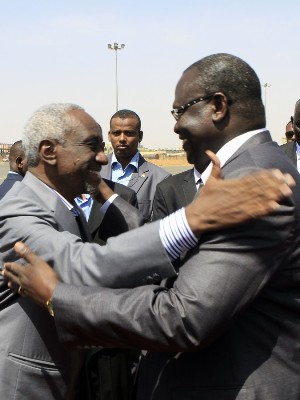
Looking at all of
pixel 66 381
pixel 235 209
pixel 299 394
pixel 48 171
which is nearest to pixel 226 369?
pixel 299 394

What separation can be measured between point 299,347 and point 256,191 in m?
0.64

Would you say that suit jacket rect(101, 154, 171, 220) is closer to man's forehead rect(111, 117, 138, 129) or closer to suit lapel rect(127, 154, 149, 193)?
suit lapel rect(127, 154, 149, 193)

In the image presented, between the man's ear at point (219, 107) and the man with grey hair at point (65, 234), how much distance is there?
13.4 inches

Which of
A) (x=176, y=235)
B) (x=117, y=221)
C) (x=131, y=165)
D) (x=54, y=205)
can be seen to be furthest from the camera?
(x=131, y=165)

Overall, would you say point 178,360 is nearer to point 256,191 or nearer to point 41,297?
point 41,297

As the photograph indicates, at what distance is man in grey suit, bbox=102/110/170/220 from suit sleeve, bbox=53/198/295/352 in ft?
17.4

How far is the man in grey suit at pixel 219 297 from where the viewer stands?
1.97 m

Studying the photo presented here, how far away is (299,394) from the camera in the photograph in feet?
7.38

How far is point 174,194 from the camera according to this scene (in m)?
5.79

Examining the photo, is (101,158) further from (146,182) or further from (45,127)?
(146,182)

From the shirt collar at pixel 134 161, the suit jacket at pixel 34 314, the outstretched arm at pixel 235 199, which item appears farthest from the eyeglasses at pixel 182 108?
the shirt collar at pixel 134 161

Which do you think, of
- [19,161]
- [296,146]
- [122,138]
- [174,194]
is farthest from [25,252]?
[122,138]

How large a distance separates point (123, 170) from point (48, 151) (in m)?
5.10

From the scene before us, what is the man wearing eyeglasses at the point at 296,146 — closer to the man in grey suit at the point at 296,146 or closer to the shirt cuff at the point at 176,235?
the man in grey suit at the point at 296,146
